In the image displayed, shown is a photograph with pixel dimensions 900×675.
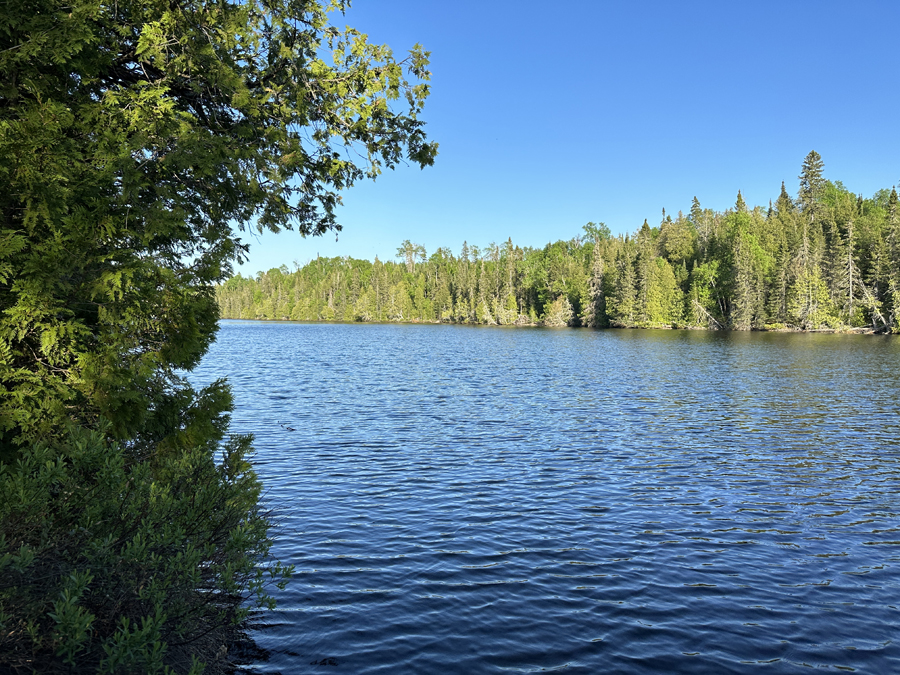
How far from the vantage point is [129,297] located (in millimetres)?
6086

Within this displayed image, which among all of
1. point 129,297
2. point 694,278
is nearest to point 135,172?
point 129,297

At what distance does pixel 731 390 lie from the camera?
29.1m

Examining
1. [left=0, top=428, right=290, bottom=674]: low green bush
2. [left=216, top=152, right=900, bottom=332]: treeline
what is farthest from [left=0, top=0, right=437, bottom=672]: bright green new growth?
[left=216, top=152, right=900, bottom=332]: treeline

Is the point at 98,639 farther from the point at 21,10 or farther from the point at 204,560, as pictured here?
the point at 21,10

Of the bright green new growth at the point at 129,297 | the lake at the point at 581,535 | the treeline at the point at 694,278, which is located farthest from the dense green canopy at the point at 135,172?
the treeline at the point at 694,278

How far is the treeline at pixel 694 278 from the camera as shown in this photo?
84.8m

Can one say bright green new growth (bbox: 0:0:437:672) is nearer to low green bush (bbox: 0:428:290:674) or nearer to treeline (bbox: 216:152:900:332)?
low green bush (bbox: 0:428:290:674)

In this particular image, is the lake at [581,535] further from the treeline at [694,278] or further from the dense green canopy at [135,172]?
the treeline at [694,278]

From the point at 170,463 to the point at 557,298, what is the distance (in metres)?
130

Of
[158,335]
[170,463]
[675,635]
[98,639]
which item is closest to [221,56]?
[158,335]

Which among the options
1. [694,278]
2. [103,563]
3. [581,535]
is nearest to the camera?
[103,563]

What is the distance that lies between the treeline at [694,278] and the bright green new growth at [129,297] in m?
40.6

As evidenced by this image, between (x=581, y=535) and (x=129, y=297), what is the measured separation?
8.20m

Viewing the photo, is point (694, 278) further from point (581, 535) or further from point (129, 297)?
point (129, 297)
